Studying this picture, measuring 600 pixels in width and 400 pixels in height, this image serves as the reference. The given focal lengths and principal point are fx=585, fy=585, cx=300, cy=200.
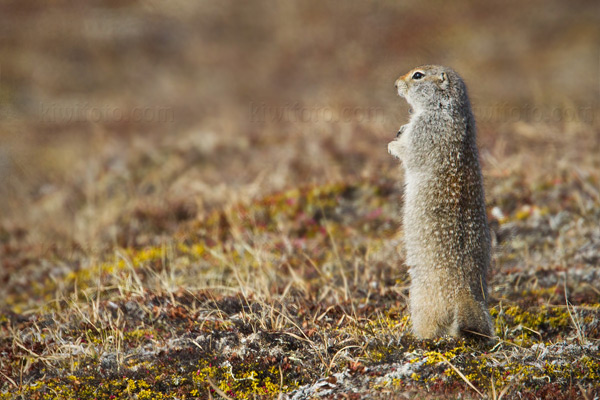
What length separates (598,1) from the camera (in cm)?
2108

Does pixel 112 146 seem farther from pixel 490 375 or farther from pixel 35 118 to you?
pixel 490 375

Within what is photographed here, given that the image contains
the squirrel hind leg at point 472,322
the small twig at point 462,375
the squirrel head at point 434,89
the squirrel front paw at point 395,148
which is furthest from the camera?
the squirrel front paw at point 395,148

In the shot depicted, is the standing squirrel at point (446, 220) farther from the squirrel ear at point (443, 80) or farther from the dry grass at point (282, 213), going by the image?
the dry grass at point (282, 213)

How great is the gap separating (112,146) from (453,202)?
1036 cm

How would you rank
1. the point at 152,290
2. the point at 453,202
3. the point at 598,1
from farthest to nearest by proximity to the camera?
the point at 598,1
the point at 152,290
the point at 453,202

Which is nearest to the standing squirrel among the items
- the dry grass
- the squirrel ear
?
the squirrel ear

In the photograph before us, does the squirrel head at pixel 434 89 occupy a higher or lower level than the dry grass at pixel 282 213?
higher

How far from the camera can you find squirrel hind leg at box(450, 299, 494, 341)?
467cm

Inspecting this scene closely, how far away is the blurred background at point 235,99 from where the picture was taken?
979 centimetres

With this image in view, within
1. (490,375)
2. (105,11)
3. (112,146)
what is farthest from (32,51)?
(490,375)

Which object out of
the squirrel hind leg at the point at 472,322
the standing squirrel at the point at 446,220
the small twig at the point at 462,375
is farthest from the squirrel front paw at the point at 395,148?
the small twig at the point at 462,375

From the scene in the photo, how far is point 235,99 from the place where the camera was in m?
18.7

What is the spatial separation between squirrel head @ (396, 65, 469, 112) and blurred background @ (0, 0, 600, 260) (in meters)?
3.95

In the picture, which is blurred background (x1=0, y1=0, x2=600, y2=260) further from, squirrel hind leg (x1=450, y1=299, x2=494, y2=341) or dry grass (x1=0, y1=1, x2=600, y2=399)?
squirrel hind leg (x1=450, y1=299, x2=494, y2=341)
